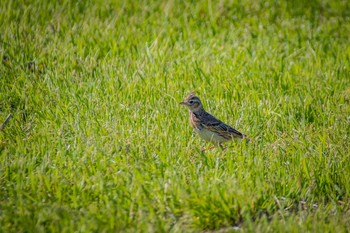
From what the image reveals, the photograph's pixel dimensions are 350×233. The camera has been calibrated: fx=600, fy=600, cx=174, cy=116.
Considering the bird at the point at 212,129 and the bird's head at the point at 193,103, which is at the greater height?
the bird's head at the point at 193,103

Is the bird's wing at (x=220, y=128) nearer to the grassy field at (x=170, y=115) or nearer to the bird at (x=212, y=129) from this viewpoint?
the bird at (x=212, y=129)

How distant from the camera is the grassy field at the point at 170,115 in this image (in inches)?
218

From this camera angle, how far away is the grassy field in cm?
553

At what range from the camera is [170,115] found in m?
7.61

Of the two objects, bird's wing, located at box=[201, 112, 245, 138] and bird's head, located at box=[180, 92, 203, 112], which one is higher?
bird's head, located at box=[180, 92, 203, 112]

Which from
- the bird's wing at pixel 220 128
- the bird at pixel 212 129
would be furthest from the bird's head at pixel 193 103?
the bird's wing at pixel 220 128

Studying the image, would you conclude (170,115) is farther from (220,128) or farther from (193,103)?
(220,128)

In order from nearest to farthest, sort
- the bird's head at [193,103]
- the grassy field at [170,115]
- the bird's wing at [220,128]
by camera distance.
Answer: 1. the grassy field at [170,115]
2. the bird's wing at [220,128]
3. the bird's head at [193,103]

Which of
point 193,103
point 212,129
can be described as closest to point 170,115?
point 193,103

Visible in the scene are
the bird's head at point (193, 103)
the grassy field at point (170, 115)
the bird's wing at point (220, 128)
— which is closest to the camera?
the grassy field at point (170, 115)

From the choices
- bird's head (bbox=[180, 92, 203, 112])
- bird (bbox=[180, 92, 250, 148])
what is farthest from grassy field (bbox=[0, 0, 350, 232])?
bird's head (bbox=[180, 92, 203, 112])

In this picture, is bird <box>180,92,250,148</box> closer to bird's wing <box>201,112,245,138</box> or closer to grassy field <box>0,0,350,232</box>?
bird's wing <box>201,112,245,138</box>

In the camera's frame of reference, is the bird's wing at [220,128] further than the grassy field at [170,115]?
Yes

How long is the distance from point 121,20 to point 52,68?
2336 millimetres
